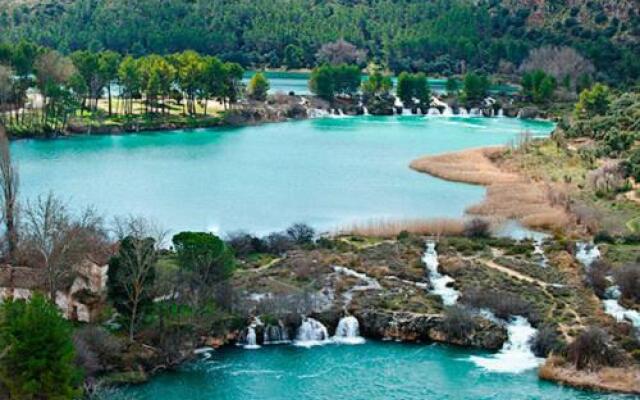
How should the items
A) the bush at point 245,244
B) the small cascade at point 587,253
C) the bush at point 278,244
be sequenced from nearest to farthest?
1. the small cascade at point 587,253
2. the bush at point 245,244
3. the bush at point 278,244

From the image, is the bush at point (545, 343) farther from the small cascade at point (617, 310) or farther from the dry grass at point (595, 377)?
the small cascade at point (617, 310)

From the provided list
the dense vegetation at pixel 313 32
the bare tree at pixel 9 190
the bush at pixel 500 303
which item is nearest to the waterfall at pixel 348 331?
the bush at pixel 500 303

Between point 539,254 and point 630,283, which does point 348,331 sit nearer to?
point 630,283

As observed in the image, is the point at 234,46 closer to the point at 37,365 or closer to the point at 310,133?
the point at 310,133

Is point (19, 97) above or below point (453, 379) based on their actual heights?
above

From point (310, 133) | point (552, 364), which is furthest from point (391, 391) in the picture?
point (310, 133)

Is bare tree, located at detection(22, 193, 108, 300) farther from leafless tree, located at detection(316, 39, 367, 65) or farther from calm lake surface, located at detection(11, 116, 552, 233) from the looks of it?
leafless tree, located at detection(316, 39, 367, 65)
